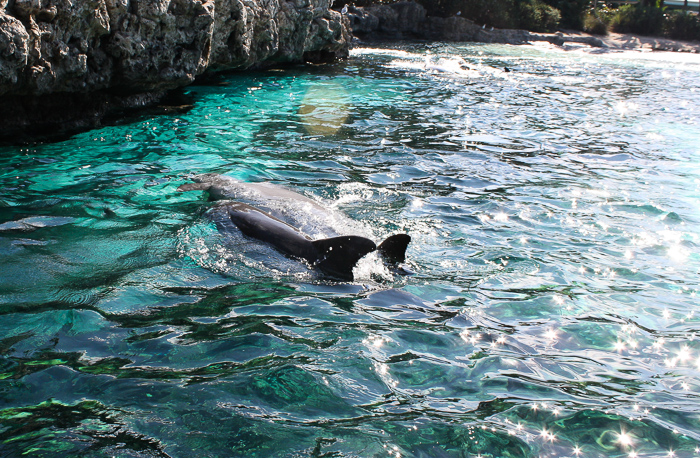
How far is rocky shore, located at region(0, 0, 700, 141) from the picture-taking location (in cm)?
835

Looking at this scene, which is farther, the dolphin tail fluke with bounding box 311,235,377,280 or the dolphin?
the dolphin

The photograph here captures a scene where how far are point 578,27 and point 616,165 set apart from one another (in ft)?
126

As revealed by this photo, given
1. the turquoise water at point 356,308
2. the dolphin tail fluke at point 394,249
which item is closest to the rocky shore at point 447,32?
the turquoise water at point 356,308

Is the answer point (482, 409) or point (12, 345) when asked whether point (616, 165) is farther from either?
point (12, 345)

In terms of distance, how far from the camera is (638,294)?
491 centimetres

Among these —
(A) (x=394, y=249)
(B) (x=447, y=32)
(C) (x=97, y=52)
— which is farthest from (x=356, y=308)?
(B) (x=447, y=32)

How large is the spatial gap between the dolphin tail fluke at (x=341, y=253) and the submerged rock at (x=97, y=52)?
5.94 metres

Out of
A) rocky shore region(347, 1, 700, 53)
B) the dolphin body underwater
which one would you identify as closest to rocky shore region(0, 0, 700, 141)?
the dolphin body underwater

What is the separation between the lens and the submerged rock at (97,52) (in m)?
8.26

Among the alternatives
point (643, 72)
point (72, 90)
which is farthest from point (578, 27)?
point (72, 90)

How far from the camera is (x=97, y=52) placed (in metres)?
10.2

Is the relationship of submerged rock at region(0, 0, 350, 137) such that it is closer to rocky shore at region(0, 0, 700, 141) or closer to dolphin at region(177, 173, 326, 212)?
rocky shore at region(0, 0, 700, 141)

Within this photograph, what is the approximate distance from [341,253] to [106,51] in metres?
7.93

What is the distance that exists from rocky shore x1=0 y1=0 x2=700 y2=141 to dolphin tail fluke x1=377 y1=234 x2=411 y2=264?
6327 mm
